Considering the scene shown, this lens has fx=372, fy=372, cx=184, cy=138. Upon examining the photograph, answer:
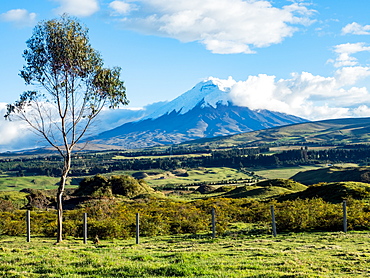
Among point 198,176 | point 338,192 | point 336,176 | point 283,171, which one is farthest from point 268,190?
point 283,171

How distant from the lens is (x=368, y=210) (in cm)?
3212

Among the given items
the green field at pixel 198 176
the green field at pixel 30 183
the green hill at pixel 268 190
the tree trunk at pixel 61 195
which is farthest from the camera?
the green field at pixel 198 176

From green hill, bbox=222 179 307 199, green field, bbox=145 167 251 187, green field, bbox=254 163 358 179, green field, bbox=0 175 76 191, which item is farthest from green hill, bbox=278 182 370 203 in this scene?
green field, bbox=0 175 76 191

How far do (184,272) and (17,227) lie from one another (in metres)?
25.4

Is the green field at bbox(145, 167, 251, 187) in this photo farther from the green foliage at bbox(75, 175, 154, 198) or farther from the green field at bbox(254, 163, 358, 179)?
the green foliage at bbox(75, 175, 154, 198)

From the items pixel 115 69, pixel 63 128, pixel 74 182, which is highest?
pixel 115 69

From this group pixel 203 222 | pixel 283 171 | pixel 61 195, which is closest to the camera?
pixel 61 195

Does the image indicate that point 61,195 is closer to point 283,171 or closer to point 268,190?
point 268,190

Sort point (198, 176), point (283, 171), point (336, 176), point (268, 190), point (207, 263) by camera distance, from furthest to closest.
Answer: point (283, 171) → point (198, 176) → point (336, 176) → point (268, 190) → point (207, 263)

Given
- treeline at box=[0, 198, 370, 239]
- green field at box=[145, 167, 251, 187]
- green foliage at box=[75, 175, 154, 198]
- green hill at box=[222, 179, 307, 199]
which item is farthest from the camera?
green field at box=[145, 167, 251, 187]

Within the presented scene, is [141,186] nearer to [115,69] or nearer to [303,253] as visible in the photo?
[115,69]

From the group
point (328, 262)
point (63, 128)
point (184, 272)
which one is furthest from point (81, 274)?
point (63, 128)

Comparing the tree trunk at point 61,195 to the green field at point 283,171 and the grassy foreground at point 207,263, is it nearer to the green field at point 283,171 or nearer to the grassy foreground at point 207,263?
the grassy foreground at point 207,263

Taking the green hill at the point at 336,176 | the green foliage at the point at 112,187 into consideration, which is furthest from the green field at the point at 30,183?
the green hill at the point at 336,176
